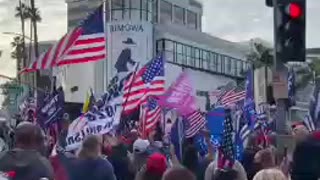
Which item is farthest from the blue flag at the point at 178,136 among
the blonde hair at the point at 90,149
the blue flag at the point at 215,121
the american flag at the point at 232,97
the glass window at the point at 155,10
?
the glass window at the point at 155,10

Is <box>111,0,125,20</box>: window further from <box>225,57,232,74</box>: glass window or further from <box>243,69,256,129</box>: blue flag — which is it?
<box>243,69,256,129</box>: blue flag

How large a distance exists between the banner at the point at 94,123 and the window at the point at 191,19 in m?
85.6

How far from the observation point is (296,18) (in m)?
9.81

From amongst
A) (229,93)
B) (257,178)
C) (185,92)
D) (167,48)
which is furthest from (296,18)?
(167,48)

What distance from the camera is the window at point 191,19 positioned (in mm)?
96750

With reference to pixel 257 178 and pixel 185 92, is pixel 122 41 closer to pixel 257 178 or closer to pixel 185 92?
pixel 185 92

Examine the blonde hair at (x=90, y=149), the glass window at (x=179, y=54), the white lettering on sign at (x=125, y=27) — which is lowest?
the blonde hair at (x=90, y=149)

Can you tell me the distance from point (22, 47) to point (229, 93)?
2501 inches

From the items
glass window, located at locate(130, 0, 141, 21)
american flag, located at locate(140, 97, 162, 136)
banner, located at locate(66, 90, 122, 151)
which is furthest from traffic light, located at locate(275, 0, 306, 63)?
glass window, located at locate(130, 0, 141, 21)

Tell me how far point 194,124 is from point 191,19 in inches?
3274

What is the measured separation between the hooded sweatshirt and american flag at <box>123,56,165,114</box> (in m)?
7.00

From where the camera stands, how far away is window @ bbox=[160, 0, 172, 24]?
85562 millimetres

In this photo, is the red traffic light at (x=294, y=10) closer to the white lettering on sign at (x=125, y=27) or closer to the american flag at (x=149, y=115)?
the american flag at (x=149, y=115)

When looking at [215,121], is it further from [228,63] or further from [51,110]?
[228,63]
